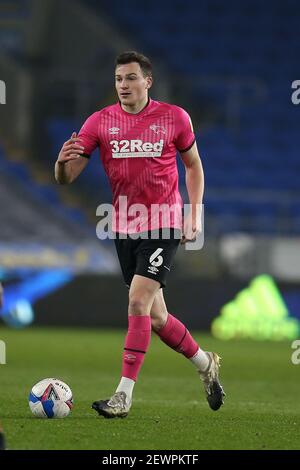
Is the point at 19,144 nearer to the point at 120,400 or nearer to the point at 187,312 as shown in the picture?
the point at 187,312

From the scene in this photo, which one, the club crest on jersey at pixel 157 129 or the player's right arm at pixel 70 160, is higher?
the club crest on jersey at pixel 157 129

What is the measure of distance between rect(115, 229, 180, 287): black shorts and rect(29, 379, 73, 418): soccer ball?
2.77 feet

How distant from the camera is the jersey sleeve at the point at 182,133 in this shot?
705 centimetres

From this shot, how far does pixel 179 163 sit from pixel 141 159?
43.9 feet


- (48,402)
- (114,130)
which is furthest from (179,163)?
(48,402)

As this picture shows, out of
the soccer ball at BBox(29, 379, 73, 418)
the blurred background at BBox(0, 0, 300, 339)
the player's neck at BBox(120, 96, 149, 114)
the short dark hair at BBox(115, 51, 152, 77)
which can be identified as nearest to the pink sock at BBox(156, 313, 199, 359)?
the soccer ball at BBox(29, 379, 73, 418)

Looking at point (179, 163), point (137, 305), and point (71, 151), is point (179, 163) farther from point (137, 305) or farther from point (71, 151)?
point (137, 305)

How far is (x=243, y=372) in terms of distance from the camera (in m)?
11.0

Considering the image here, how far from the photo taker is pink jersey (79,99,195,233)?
6.92 metres

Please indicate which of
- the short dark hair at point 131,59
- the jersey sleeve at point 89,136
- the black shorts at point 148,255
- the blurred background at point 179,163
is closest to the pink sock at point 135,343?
the black shorts at point 148,255

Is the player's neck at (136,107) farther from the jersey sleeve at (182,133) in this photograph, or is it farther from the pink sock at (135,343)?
the pink sock at (135,343)

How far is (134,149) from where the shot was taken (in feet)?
22.7
